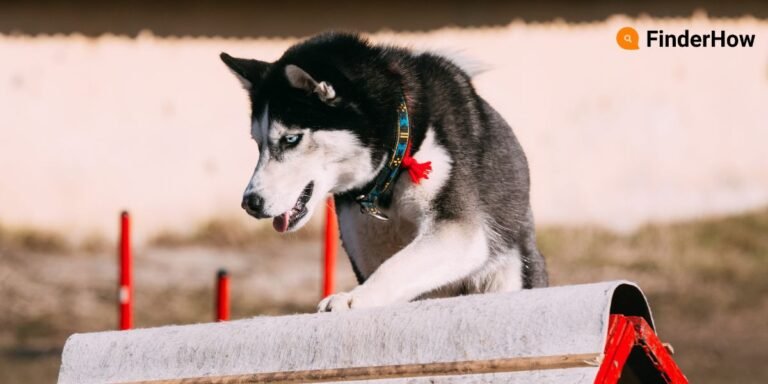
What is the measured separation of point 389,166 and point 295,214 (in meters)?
0.39

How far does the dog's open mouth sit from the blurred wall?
815 centimetres

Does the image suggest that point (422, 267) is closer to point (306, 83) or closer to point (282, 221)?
point (282, 221)

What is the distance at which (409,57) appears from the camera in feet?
16.5

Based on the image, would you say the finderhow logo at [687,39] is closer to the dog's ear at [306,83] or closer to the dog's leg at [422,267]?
the dog's leg at [422,267]

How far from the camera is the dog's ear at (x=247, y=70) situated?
15.6 feet

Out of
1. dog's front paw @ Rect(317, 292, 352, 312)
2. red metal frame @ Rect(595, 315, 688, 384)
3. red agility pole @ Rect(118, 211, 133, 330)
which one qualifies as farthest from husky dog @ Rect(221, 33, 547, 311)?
red agility pole @ Rect(118, 211, 133, 330)

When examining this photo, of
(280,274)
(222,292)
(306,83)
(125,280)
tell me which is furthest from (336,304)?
(280,274)

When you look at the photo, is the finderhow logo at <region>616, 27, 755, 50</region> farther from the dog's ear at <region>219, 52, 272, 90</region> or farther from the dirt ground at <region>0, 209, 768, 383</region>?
the dog's ear at <region>219, 52, 272, 90</region>

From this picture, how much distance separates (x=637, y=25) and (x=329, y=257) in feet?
18.3

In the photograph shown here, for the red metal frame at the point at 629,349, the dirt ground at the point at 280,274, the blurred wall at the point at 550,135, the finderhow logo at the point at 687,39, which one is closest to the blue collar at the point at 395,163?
the red metal frame at the point at 629,349

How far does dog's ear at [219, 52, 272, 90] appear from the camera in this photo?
15.6 ft

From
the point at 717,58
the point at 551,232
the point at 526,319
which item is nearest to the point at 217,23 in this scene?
the point at 551,232

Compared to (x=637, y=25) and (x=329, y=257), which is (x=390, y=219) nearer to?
(x=329, y=257)

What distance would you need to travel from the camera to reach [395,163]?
185 inches
